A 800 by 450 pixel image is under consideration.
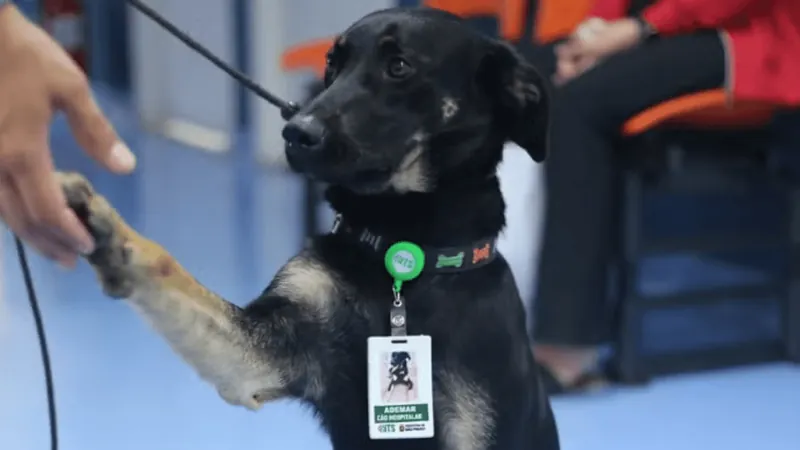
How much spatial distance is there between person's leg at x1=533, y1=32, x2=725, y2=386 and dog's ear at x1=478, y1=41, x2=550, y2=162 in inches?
42.8

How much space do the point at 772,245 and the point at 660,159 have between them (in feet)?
1.78

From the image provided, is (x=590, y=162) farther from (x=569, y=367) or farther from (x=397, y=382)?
(x=397, y=382)

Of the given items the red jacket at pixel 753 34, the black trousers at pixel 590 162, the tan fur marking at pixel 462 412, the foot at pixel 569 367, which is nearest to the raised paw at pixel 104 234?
the tan fur marking at pixel 462 412

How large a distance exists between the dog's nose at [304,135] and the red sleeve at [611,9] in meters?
1.63

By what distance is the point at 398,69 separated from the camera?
4.01ft

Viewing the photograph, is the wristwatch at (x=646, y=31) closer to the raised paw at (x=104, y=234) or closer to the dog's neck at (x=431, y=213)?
the dog's neck at (x=431, y=213)

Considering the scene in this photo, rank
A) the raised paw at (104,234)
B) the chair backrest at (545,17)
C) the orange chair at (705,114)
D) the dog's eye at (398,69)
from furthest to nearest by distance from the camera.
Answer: the chair backrest at (545,17) < the orange chair at (705,114) < the dog's eye at (398,69) < the raised paw at (104,234)

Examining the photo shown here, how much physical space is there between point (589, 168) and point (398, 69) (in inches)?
49.2

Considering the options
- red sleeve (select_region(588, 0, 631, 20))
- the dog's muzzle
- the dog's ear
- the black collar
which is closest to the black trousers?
red sleeve (select_region(588, 0, 631, 20))

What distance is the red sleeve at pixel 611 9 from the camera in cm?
255

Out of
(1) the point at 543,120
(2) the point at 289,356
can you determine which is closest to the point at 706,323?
(1) the point at 543,120

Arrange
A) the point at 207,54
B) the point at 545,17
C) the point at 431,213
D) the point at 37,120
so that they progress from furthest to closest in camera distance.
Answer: the point at 545,17 < the point at 431,213 < the point at 207,54 < the point at 37,120

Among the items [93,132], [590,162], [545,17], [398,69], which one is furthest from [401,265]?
[545,17]

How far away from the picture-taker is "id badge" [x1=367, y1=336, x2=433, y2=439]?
42.9 inches
